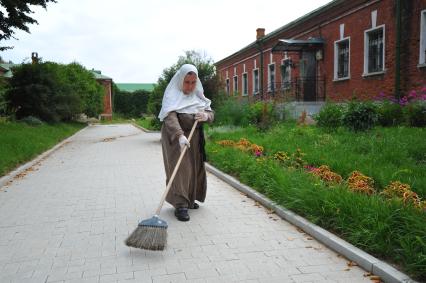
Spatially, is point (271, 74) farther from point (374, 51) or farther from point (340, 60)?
point (374, 51)

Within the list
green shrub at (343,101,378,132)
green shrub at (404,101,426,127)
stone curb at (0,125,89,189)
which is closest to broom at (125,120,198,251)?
stone curb at (0,125,89,189)

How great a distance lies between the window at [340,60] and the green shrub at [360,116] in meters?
7.56

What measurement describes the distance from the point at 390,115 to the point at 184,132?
313 inches

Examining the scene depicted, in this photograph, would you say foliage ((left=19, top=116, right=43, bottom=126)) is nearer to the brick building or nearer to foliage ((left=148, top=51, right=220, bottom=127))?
foliage ((left=148, top=51, right=220, bottom=127))

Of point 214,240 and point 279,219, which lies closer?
point 214,240

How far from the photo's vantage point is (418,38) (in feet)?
42.5

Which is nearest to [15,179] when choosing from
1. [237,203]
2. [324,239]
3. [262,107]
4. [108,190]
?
[108,190]

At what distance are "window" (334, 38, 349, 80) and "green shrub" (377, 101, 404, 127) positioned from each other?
6.12m

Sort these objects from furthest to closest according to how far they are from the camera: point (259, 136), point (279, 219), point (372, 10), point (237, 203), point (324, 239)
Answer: point (372, 10), point (259, 136), point (237, 203), point (279, 219), point (324, 239)

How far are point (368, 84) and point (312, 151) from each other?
8538 mm

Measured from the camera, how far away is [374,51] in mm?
15445

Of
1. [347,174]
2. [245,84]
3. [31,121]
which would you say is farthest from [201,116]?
[245,84]

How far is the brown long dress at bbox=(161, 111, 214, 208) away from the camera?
16.5ft

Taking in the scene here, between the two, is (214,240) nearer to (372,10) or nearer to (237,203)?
(237,203)
